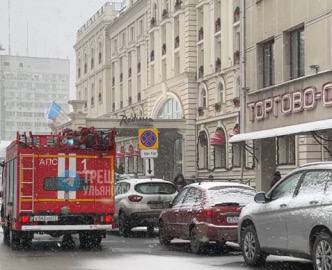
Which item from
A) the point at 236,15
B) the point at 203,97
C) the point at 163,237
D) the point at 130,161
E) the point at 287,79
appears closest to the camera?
the point at 163,237

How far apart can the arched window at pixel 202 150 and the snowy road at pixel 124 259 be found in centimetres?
3375

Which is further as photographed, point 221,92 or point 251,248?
point 221,92

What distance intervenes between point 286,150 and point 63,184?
55.9ft

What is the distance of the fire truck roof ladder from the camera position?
1572 cm

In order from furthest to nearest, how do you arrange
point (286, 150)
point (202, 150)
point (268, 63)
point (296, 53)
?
point (202, 150)
point (286, 150)
point (268, 63)
point (296, 53)

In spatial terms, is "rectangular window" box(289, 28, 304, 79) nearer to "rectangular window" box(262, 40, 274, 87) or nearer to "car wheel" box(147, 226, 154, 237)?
"rectangular window" box(262, 40, 274, 87)

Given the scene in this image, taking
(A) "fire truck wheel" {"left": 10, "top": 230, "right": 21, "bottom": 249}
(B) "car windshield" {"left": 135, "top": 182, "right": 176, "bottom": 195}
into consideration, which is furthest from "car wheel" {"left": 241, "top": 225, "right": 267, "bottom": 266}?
A: (B) "car windshield" {"left": 135, "top": 182, "right": 176, "bottom": 195}

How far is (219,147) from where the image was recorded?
157ft

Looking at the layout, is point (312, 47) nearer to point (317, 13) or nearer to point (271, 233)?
point (317, 13)

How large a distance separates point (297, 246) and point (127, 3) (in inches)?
2468

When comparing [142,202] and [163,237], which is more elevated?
[142,202]

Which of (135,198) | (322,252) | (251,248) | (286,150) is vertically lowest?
(251,248)

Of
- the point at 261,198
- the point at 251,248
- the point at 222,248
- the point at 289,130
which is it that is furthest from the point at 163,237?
the point at 289,130

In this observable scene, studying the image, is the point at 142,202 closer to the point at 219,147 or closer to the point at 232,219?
the point at 232,219
